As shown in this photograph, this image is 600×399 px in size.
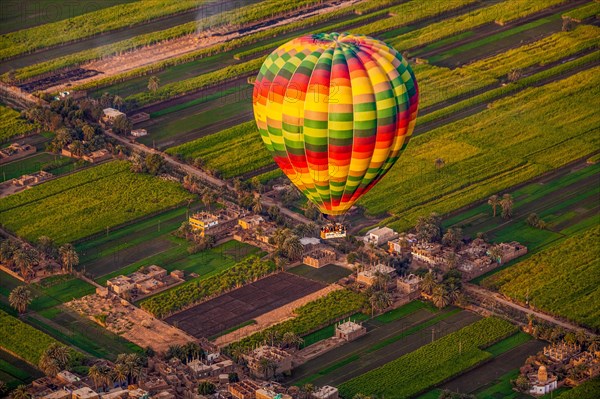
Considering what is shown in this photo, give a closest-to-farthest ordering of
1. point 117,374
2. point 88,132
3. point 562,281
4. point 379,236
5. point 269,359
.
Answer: point 117,374 → point 269,359 → point 562,281 → point 379,236 → point 88,132

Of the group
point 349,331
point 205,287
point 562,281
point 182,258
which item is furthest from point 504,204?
point 205,287

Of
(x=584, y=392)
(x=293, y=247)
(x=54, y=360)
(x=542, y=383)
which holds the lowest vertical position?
(x=584, y=392)

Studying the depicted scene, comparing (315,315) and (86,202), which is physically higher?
(86,202)

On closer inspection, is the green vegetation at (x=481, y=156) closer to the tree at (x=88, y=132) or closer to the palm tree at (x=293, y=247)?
the palm tree at (x=293, y=247)

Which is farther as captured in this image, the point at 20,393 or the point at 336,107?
the point at 336,107

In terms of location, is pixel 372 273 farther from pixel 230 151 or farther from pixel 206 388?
pixel 230 151

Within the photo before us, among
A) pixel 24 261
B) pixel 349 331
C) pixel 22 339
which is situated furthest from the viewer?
pixel 24 261

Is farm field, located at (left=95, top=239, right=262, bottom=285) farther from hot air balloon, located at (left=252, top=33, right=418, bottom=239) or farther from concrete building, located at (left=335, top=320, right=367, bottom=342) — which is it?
hot air balloon, located at (left=252, top=33, right=418, bottom=239)
